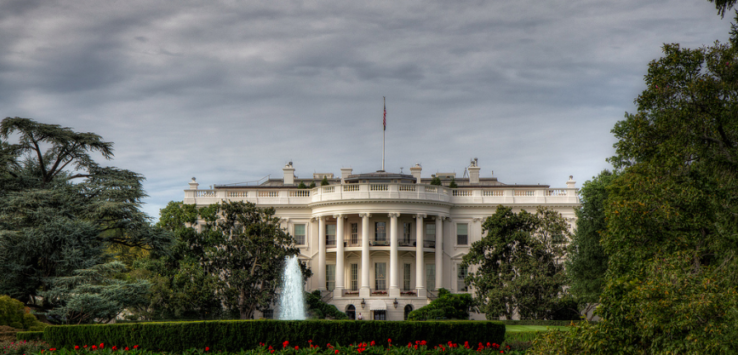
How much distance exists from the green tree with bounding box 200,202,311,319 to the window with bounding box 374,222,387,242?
1109 centimetres

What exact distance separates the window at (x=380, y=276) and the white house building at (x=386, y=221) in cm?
8

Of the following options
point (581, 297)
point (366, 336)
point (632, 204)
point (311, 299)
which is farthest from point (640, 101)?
point (311, 299)

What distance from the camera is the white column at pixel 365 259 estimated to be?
4709cm

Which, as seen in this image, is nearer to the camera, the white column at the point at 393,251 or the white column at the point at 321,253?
the white column at the point at 393,251

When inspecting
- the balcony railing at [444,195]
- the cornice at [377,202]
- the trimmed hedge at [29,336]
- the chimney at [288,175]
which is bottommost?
the trimmed hedge at [29,336]

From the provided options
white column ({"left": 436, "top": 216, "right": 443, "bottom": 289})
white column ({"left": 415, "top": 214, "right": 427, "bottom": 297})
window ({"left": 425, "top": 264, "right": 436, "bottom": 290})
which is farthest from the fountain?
window ({"left": 425, "top": 264, "right": 436, "bottom": 290})

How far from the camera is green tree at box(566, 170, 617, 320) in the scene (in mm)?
36094

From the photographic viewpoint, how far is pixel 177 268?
4034 cm

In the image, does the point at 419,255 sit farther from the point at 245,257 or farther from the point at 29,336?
the point at 29,336

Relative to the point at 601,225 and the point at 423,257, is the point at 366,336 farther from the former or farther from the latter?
the point at 423,257

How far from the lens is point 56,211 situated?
97.0ft

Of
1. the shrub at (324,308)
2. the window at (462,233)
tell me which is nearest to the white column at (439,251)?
the window at (462,233)

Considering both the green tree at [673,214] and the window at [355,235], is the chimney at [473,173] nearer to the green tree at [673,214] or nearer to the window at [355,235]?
the window at [355,235]

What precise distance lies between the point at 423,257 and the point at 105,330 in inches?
1326
